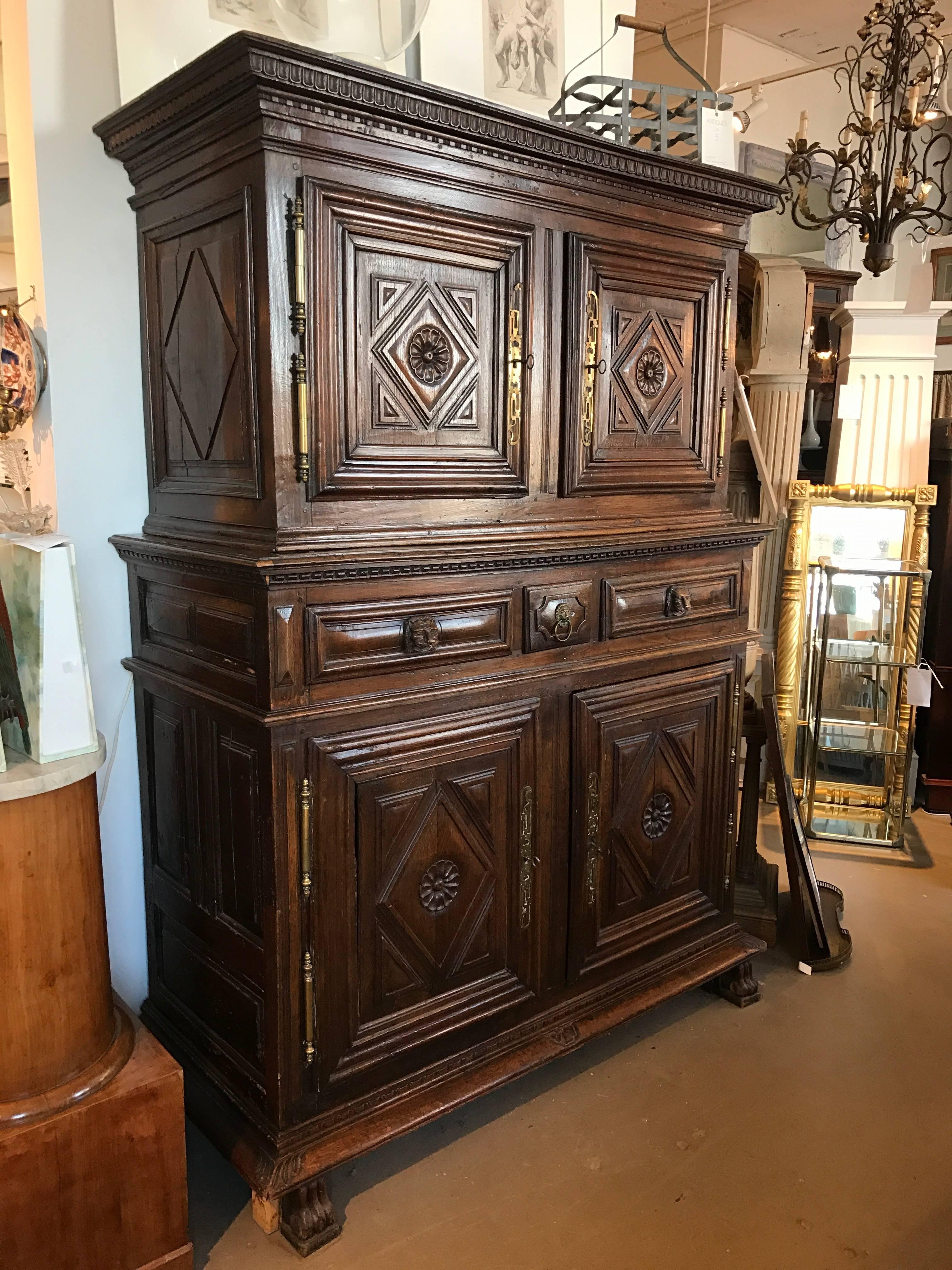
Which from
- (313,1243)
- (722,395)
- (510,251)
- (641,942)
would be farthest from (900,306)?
(313,1243)

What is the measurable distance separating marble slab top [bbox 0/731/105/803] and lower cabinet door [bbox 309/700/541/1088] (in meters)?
0.36

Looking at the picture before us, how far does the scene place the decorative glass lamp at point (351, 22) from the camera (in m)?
1.63

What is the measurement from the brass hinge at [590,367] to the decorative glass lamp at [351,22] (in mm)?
573

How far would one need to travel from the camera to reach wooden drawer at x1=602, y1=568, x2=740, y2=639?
2.00m

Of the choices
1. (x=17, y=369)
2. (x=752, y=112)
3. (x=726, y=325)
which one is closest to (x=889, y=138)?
(x=752, y=112)

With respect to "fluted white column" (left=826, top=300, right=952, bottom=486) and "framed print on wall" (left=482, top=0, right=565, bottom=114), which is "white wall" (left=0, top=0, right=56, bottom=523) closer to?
"framed print on wall" (left=482, top=0, right=565, bottom=114)

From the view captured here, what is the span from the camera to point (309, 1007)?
161 centimetres

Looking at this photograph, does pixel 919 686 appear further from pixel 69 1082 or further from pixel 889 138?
pixel 69 1082

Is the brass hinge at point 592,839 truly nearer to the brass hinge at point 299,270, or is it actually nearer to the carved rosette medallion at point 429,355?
the carved rosette medallion at point 429,355

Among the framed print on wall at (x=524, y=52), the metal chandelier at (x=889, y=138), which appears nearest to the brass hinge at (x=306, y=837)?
the framed print on wall at (x=524, y=52)

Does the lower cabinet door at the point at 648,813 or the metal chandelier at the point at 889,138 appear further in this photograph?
the metal chandelier at the point at 889,138

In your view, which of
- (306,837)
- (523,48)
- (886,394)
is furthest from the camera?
(886,394)

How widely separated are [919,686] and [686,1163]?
6.73ft

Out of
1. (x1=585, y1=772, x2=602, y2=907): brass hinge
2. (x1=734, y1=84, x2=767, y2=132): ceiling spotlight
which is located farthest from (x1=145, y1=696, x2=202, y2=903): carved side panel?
(x1=734, y1=84, x2=767, y2=132): ceiling spotlight
